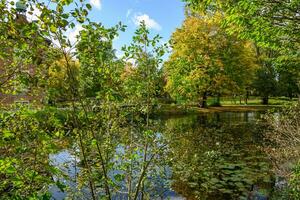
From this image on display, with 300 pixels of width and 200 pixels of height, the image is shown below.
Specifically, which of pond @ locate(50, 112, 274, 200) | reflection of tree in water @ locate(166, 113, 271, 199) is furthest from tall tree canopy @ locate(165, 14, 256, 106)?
pond @ locate(50, 112, 274, 200)

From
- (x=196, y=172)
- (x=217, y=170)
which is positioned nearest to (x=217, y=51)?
(x=217, y=170)

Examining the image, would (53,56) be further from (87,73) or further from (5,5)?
(87,73)

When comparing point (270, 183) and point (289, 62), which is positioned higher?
point (289, 62)

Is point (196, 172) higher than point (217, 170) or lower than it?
higher

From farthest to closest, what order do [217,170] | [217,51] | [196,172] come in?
[217,51]
[217,170]
[196,172]

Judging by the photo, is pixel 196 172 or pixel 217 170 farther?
pixel 217 170

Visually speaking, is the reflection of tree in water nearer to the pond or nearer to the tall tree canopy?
the pond

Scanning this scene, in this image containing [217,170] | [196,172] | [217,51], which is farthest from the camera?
Result: [217,51]

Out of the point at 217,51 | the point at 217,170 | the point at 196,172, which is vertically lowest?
the point at 217,170

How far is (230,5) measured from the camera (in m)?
A: 6.91

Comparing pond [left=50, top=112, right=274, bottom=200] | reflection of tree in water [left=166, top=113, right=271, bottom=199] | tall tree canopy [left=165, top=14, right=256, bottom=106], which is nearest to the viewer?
pond [left=50, top=112, right=274, bottom=200]

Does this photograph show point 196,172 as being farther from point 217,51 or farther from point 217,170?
point 217,51

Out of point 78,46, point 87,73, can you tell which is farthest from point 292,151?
point 78,46

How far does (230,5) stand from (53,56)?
4.98 m
